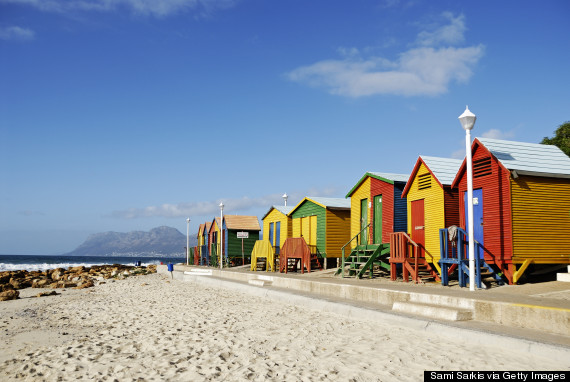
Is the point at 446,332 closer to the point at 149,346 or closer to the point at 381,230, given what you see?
the point at 149,346

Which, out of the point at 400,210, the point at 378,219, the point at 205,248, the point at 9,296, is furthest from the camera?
the point at 205,248

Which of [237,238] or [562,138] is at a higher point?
[562,138]

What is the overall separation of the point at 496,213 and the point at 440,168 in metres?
3.53

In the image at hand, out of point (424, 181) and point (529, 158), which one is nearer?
point (529, 158)

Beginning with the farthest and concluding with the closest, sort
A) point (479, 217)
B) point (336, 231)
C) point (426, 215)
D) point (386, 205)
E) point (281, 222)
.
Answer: point (281, 222) → point (336, 231) → point (386, 205) → point (426, 215) → point (479, 217)

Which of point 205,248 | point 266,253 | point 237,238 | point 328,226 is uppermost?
point 328,226

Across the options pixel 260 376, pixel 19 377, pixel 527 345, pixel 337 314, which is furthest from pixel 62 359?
pixel 527 345

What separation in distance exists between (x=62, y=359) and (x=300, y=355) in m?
3.55

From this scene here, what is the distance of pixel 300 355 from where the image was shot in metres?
7.11

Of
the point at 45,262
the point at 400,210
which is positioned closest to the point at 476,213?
the point at 400,210

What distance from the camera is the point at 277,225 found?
31.0 m

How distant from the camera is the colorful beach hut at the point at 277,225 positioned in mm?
29031

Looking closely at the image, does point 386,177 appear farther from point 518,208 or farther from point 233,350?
point 233,350

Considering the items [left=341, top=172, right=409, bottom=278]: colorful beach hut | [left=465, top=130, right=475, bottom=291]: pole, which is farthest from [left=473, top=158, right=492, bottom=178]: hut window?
[left=341, top=172, right=409, bottom=278]: colorful beach hut
